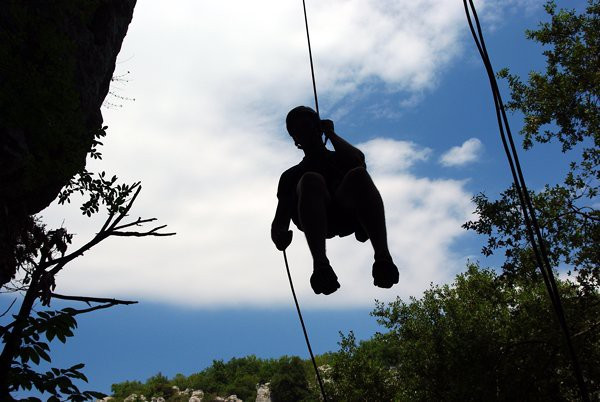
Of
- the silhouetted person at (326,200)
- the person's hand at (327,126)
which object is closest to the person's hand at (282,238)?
the silhouetted person at (326,200)

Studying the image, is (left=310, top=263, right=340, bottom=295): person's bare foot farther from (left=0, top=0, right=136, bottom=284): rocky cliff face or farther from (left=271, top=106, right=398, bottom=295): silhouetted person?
(left=0, top=0, right=136, bottom=284): rocky cliff face

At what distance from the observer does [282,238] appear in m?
4.34

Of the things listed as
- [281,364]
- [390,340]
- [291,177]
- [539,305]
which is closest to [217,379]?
[281,364]

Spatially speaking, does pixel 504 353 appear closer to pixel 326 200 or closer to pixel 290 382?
pixel 326 200

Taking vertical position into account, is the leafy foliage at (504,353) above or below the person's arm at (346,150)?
below

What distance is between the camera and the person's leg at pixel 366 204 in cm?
367

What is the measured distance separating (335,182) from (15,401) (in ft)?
8.63

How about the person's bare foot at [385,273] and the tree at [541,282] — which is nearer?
the person's bare foot at [385,273]

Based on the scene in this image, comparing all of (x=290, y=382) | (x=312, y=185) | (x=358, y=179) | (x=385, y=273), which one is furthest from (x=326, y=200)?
(x=290, y=382)

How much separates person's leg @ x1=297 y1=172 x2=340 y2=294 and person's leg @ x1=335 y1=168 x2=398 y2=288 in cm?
16

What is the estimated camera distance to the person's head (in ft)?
13.4

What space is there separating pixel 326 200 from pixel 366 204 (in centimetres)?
31

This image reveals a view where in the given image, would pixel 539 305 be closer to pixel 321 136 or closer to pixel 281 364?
pixel 321 136

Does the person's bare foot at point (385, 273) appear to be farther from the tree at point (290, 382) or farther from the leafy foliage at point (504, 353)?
the tree at point (290, 382)
